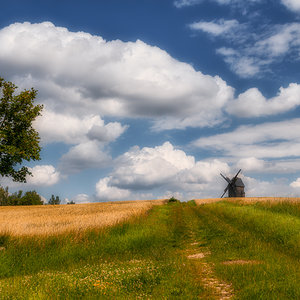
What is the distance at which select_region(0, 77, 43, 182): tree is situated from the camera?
1226 inches

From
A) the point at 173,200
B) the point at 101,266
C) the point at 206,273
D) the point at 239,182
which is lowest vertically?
the point at 173,200

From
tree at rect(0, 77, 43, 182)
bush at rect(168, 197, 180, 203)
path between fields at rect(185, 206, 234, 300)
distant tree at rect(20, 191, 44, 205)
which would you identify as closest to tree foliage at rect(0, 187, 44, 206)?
distant tree at rect(20, 191, 44, 205)

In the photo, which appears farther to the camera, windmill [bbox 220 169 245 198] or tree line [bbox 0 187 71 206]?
tree line [bbox 0 187 71 206]

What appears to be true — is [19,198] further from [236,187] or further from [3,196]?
[236,187]

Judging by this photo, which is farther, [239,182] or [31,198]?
[31,198]

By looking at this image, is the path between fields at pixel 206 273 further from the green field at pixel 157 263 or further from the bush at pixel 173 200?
the bush at pixel 173 200

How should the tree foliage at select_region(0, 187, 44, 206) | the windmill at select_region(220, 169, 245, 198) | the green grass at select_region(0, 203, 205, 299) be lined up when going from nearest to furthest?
the green grass at select_region(0, 203, 205, 299)
the windmill at select_region(220, 169, 245, 198)
the tree foliage at select_region(0, 187, 44, 206)

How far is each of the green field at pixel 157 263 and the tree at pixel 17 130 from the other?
16542mm

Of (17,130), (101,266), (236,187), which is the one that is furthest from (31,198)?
(101,266)

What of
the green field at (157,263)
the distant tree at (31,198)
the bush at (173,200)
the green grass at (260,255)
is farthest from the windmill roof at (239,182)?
the distant tree at (31,198)

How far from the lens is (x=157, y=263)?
1132cm

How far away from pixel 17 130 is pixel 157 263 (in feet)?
86.7

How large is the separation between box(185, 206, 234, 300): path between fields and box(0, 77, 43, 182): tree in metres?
22.2

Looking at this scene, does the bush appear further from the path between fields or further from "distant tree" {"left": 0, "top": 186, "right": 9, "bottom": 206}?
"distant tree" {"left": 0, "top": 186, "right": 9, "bottom": 206}
